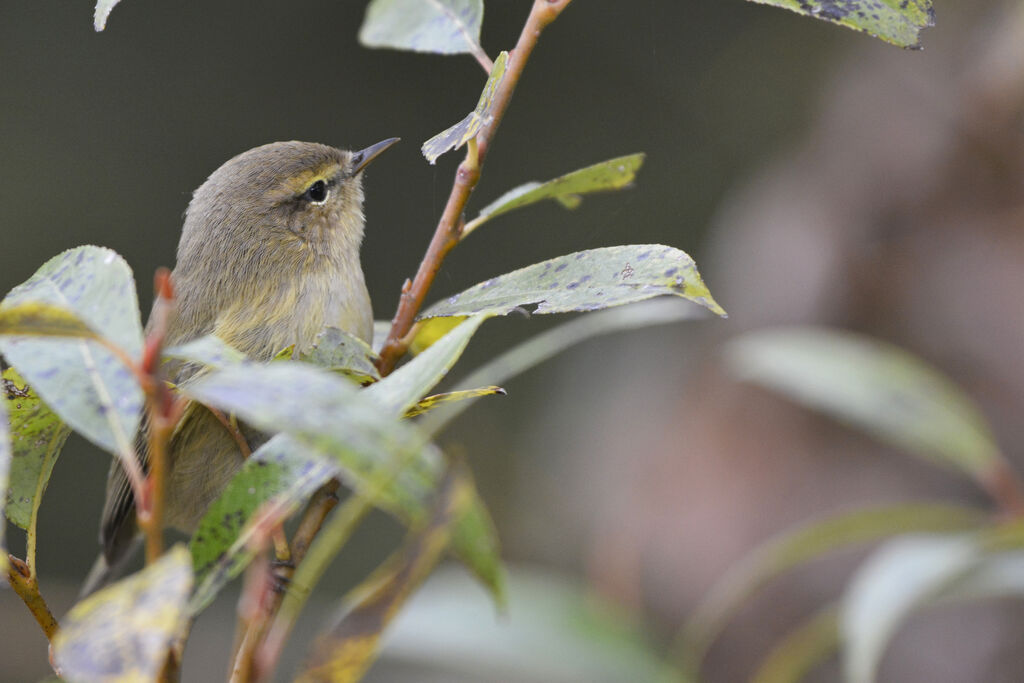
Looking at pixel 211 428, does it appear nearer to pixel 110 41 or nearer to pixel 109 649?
pixel 109 649

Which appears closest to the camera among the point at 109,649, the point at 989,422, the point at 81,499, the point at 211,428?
the point at 109,649

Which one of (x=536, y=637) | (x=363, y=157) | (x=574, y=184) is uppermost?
(x=574, y=184)

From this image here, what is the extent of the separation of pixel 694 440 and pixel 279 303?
200 centimetres

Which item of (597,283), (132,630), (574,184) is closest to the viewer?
(132,630)

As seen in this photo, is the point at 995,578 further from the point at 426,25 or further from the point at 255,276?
the point at 255,276

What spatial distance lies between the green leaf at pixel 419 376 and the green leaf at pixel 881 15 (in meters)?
0.50

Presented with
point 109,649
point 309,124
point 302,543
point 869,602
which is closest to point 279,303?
point 302,543

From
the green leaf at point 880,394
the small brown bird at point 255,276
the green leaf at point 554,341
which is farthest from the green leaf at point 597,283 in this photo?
the small brown bird at point 255,276

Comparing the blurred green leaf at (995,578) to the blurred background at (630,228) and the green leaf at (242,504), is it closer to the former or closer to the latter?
the blurred background at (630,228)

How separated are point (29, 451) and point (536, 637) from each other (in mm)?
630

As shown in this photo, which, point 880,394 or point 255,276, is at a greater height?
point 880,394

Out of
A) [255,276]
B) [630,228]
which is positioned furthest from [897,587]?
[630,228]

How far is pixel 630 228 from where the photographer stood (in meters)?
5.80

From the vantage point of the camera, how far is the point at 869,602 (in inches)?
48.6
